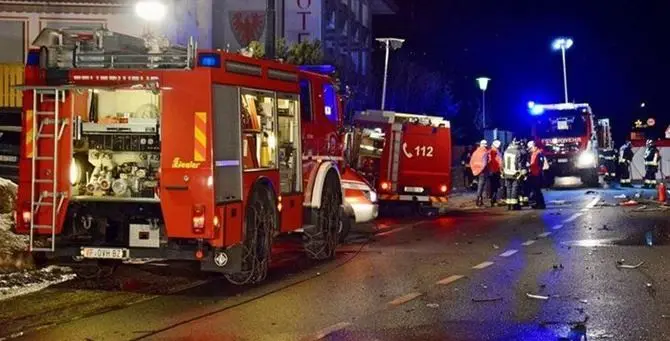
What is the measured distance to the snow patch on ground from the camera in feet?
33.4

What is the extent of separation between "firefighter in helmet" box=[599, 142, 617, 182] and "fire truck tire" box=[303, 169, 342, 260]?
22953 millimetres

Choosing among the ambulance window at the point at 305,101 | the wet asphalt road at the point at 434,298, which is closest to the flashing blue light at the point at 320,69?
the ambulance window at the point at 305,101

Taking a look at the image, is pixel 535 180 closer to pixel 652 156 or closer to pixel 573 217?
pixel 573 217

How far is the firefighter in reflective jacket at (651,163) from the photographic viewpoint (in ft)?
101

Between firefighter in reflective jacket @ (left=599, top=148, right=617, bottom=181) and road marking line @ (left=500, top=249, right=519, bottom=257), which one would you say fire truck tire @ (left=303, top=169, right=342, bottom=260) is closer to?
road marking line @ (left=500, top=249, right=519, bottom=257)

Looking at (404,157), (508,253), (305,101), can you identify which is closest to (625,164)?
(404,157)

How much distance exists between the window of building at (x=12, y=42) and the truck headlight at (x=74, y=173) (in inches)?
578

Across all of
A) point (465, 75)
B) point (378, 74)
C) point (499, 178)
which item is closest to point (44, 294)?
point (499, 178)

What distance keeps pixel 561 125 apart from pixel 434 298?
25.5 meters

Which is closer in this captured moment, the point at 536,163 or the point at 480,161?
the point at 536,163

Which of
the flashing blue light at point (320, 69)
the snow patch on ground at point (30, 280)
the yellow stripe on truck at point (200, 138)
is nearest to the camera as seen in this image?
the yellow stripe on truck at point (200, 138)

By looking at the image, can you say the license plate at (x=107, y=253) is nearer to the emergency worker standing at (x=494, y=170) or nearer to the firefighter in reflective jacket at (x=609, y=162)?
the emergency worker standing at (x=494, y=170)

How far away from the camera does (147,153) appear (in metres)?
10.5

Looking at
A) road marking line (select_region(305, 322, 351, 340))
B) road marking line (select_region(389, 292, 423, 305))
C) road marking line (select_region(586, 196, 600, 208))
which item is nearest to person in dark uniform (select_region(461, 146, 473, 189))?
road marking line (select_region(586, 196, 600, 208))
